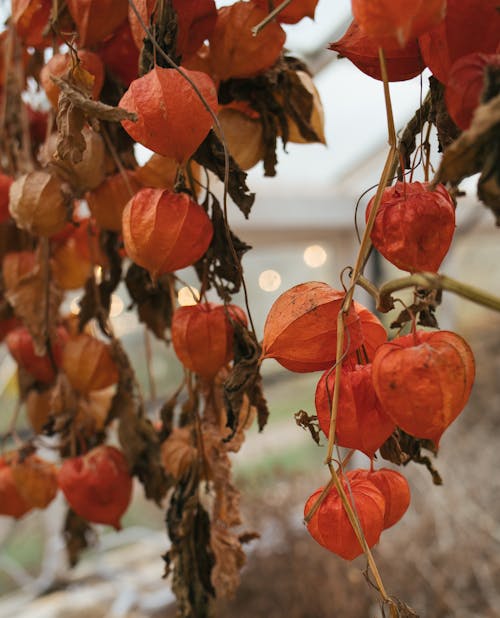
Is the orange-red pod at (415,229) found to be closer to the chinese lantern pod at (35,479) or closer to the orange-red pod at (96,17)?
the orange-red pod at (96,17)

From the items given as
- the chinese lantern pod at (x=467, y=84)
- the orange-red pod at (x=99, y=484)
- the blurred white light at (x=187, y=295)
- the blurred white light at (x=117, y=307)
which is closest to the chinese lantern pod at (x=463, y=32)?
the chinese lantern pod at (x=467, y=84)

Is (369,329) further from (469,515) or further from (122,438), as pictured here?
(469,515)

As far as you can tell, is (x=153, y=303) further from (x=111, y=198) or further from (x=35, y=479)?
(x=35, y=479)

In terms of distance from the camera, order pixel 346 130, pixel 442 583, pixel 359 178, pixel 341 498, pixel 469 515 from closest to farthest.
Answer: pixel 341 498
pixel 442 583
pixel 469 515
pixel 346 130
pixel 359 178

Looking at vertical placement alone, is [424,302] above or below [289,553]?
above

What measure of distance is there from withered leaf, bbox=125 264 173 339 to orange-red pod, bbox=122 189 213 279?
158mm

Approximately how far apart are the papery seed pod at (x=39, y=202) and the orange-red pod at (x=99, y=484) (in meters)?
0.21

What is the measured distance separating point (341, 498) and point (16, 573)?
231cm

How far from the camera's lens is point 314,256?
123 inches

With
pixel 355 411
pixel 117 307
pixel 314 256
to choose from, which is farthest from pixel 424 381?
pixel 314 256

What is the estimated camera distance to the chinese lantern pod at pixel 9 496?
2.22ft

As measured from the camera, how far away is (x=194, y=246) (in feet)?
1.33

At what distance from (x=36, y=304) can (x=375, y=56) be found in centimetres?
41

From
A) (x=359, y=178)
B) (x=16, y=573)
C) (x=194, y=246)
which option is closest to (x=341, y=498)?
(x=194, y=246)
